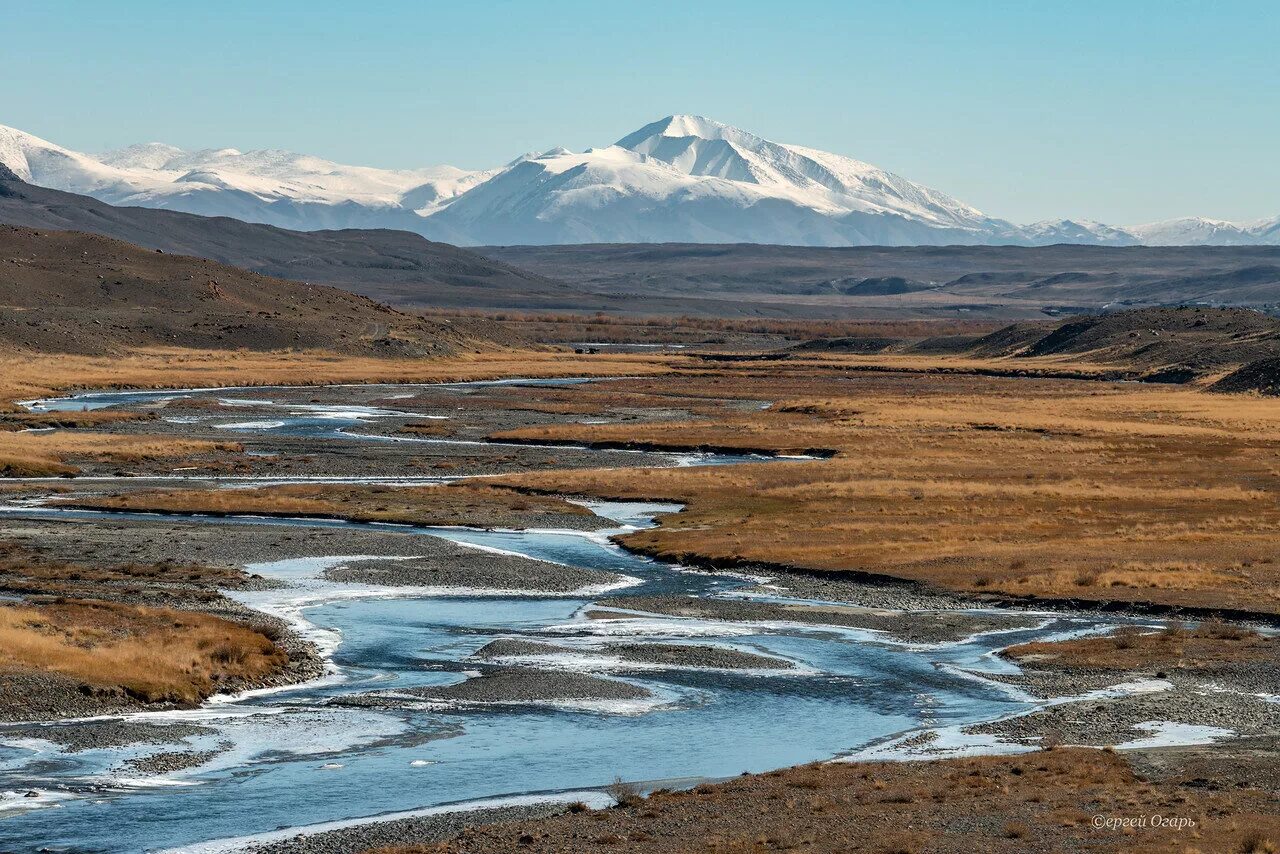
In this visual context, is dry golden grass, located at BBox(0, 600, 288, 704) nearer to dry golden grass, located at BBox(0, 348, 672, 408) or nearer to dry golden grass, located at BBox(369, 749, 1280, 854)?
dry golden grass, located at BBox(369, 749, 1280, 854)

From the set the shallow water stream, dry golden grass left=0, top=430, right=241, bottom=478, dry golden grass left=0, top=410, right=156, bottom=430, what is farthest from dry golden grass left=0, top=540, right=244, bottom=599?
dry golden grass left=0, top=410, right=156, bottom=430

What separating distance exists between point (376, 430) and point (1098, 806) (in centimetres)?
7869

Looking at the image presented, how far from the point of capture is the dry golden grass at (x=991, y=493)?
51750 mm

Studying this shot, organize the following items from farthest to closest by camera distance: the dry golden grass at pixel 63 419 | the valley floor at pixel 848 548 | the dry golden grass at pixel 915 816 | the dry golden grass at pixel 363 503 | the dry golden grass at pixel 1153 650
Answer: the dry golden grass at pixel 63 419 → the dry golden grass at pixel 363 503 → the dry golden grass at pixel 1153 650 → the valley floor at pixel 848 548 → the dry golden grass at pixel 915 816

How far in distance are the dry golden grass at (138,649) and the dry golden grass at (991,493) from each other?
19.4 m

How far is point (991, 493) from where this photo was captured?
7094 cm

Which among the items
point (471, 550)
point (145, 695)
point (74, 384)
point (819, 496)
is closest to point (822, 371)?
point (74, 384)

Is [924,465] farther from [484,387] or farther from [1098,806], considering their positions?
[484,387]

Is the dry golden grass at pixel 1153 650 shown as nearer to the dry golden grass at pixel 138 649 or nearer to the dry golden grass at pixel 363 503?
the dry golden grass at pixel 138 649

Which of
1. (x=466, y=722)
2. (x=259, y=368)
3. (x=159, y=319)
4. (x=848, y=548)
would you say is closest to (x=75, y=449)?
(x=848, y=548)

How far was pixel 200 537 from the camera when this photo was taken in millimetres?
56812

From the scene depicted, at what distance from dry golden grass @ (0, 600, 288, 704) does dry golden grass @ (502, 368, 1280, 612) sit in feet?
63.6

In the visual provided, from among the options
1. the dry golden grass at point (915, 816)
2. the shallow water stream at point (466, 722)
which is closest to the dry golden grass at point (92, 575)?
the shallow water stream at point (466, 722)

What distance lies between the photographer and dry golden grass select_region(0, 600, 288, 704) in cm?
3500
